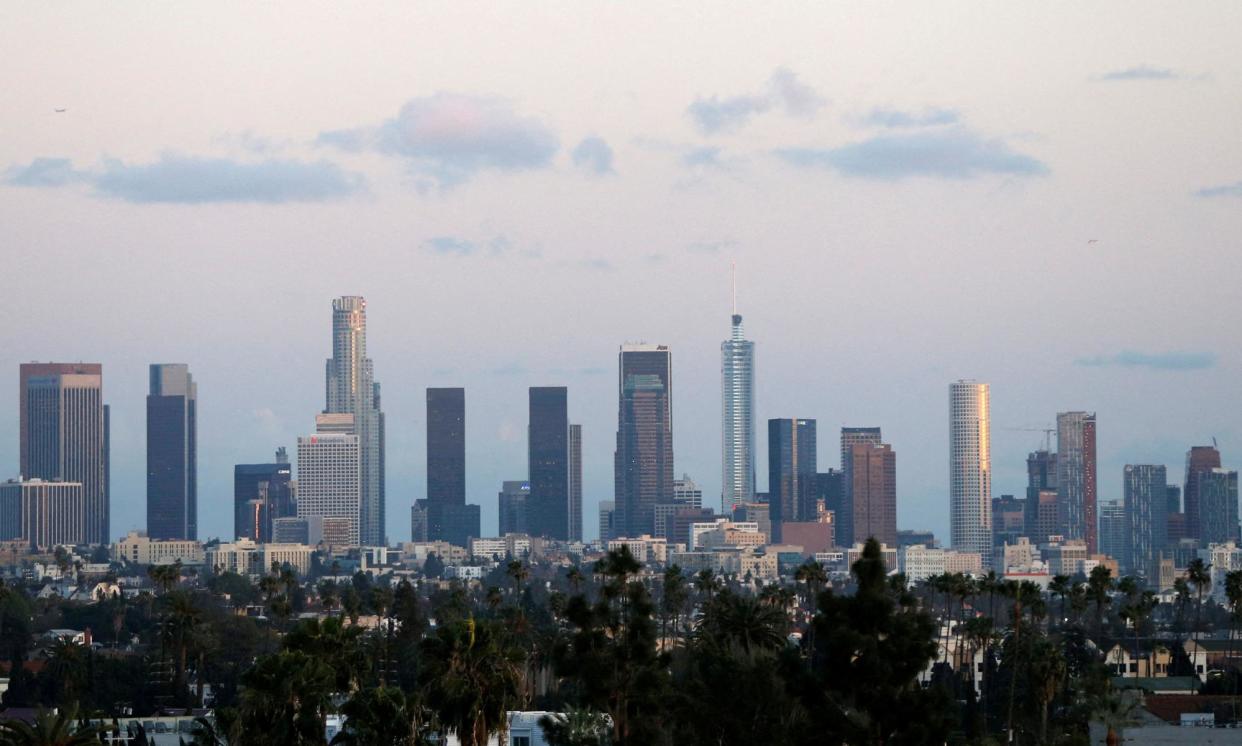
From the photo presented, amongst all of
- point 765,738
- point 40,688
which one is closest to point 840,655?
point 765,738

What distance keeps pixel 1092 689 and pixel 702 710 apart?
153 ft

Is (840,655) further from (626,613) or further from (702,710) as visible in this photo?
(626,613)

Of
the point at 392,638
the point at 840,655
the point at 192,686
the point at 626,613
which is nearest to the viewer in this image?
the point at 840,655

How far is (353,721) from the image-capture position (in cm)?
7138

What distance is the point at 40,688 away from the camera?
132 m

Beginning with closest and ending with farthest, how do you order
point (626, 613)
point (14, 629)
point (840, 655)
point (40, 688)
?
1. point (840, 655)
2. point (626, 613)
3. point (40, 688)
4. point (14, 629)

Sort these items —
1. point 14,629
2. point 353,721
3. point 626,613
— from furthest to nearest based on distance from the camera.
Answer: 1. point 14,629
2. point 626,613
3. point 353,721

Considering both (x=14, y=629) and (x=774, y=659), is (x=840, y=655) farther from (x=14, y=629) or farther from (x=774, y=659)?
(x=14, y=629)

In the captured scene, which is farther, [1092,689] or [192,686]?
[192,686]

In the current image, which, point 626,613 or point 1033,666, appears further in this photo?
point 1033,666

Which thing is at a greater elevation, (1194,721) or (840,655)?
(840,655)

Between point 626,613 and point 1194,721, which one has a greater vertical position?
point 626,613

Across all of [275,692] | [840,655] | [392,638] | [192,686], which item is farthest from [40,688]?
[840,655]

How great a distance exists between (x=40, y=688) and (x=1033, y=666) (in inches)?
2335
